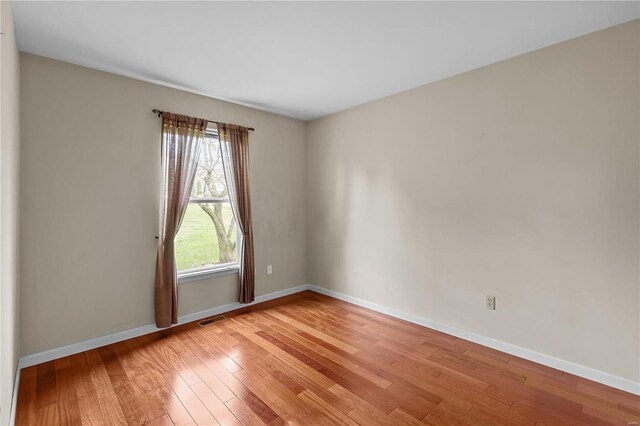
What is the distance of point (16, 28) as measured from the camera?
2143mm

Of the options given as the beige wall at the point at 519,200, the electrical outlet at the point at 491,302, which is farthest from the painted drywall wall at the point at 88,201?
the electrical outlet at the point at 491,302

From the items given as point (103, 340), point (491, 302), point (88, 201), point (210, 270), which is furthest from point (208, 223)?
point (491, 302)

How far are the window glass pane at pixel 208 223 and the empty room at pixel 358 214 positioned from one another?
3 centimetres

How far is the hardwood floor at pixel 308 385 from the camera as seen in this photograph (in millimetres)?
1908

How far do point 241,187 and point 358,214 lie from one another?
1481mm

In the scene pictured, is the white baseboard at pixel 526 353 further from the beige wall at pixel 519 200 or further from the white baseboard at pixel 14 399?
the white baseboard at pixel 14 399

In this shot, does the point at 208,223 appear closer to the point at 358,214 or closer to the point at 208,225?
the point at 208,225

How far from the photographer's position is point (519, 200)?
8.54 ft

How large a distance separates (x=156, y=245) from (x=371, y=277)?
7.91 feet

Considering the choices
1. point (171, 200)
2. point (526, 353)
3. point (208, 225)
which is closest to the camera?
point (526, 353)

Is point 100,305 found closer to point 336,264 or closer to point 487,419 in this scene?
point 336,264

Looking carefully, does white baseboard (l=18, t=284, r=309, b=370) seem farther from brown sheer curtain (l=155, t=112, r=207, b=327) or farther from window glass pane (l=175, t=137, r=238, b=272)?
window glass pane (l=175, t=137, r=238, b=272)

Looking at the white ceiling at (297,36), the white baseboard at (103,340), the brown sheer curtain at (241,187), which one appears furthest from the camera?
the brown sheer curtain at (241,187)

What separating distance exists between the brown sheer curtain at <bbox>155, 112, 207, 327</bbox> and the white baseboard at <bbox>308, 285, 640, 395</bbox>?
2235 millimetres
